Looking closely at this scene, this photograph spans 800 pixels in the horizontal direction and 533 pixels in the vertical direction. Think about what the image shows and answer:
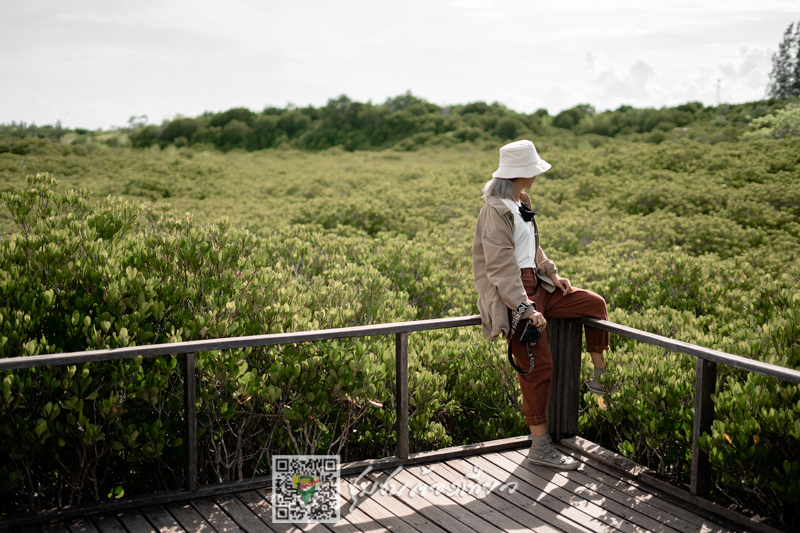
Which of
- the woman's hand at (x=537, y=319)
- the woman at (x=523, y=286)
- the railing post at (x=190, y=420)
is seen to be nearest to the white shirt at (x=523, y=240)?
the woman at (x=523, y=286)

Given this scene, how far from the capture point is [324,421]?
434cm

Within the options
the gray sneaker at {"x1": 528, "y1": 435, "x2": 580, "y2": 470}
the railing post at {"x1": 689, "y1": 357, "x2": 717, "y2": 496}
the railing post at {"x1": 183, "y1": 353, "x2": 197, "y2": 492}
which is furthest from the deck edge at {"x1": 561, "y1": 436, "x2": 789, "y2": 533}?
the railing post at {"x1": 183, "y1": 353, "x2": 197, "y2": 492}

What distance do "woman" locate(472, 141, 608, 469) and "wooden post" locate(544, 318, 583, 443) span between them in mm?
109

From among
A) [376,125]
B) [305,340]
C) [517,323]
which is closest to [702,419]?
[517,323]

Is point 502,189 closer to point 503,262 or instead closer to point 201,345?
point 503,262

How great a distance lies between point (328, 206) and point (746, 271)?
989 centimetres

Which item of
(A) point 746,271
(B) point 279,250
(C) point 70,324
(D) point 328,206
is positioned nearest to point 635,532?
(C) point 70,324

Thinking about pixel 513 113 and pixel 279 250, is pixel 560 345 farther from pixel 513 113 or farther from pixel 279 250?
pixel 513 113

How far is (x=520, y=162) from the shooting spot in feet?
11.8

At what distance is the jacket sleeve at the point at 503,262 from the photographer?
3.45 m

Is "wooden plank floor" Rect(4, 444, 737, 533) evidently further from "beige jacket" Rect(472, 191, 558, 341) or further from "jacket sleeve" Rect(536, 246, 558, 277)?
"jacket sleeve" Rect(536, 246, 558, 277)

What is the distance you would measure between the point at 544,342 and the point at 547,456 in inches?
28.2

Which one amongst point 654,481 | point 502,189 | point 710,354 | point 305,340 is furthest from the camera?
point 502,189

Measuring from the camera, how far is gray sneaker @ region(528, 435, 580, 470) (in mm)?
3784
